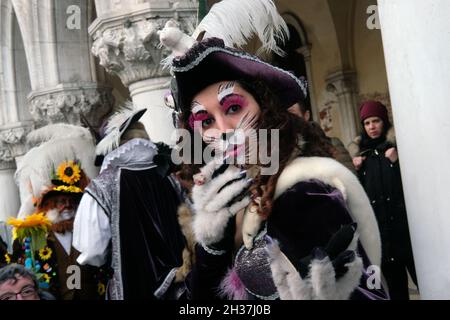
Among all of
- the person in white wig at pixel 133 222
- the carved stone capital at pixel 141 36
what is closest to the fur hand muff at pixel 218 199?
the person in white wig at pixel 133 222

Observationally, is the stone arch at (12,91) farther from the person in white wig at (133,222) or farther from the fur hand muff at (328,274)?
the fur hand muff at (328,274)

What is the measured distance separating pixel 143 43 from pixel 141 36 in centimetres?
5

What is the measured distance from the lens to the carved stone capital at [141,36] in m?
6.30

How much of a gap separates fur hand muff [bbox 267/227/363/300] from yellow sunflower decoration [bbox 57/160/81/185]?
10.1 ft

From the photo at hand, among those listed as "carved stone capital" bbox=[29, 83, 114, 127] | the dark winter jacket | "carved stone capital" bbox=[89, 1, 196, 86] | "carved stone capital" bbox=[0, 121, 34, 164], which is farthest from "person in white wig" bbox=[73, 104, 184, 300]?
"carved stone capital" bbox=[0, 121, 34, 164]

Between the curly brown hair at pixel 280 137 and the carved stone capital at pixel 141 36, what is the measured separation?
2992mm

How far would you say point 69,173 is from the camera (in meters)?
5.91

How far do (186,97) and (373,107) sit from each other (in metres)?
1.93

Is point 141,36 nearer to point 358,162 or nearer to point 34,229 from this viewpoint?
point 34,229

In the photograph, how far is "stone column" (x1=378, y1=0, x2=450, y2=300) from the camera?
354 centimetres

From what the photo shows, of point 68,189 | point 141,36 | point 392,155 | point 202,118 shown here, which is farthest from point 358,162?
point 202,118

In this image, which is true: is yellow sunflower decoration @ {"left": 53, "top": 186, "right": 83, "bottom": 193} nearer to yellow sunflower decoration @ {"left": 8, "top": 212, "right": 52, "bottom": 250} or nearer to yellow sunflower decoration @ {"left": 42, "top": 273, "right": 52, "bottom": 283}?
yellow sunflower decoration @ {"left": 8, "top": 212, "right": 52, "bottom": 250}
